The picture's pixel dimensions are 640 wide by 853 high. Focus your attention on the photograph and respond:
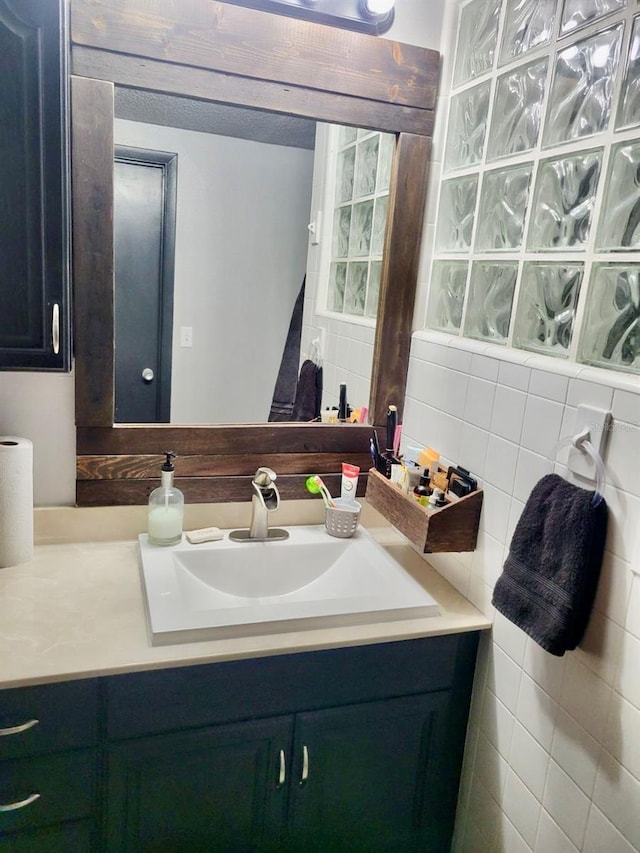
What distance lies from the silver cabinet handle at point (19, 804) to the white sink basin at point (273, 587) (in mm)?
330

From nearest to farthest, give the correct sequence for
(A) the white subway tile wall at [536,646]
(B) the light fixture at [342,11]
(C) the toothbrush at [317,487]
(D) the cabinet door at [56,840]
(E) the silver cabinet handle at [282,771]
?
1. (A) the white subway tile wall at [536,646]
2. (D) the cabinet door at [56,840]
3. (E) the silver cabinet handle at [282,771]
4. (B) the light fixture at [342,11]
5. (C) the toothbrush at [317,487]

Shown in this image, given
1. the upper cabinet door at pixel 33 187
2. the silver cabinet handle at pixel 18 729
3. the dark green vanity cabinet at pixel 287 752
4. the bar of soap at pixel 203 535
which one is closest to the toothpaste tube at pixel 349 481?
the bar of soap at pixel 203 535

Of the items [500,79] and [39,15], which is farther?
[500,79]

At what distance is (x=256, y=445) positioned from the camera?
1.55 metres

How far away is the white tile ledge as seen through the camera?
98 centimetres

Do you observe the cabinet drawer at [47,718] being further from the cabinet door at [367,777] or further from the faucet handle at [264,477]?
the faucet handle at [264,477]

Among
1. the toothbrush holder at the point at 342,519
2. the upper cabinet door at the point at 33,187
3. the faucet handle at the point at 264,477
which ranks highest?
the upper cabinet door at the point at 33,187

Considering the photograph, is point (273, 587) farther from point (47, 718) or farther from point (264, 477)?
point (47, 718)

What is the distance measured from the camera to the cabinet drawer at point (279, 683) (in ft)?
3.61

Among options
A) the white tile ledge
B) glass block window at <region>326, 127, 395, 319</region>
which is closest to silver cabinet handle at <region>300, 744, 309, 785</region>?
the white tile ledge

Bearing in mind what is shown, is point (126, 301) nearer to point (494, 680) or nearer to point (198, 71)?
point (198, 71)

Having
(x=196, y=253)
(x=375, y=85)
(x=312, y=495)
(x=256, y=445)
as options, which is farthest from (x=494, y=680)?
(x=375, y=85)

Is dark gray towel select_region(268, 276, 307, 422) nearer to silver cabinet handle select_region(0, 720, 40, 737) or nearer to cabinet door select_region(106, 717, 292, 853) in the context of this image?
cabinet door select_region(106, 717, 292, 853)

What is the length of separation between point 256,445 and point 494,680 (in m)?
0.75
